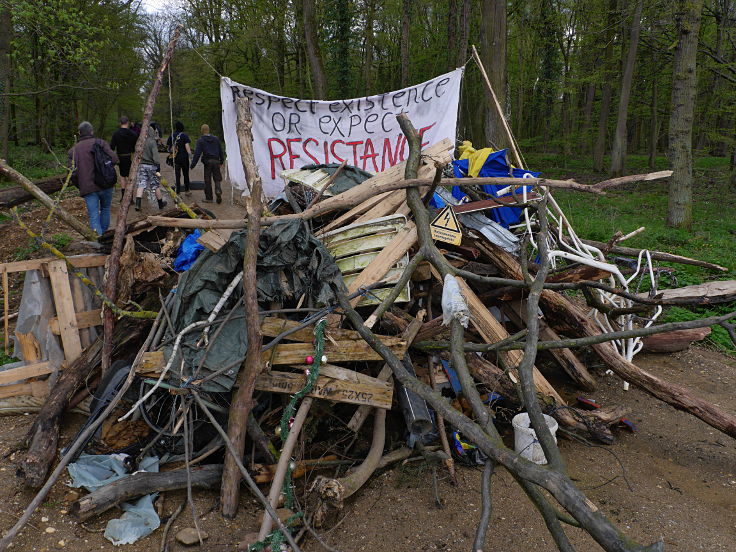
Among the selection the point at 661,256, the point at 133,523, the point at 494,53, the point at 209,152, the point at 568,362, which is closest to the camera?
the point at 133,523

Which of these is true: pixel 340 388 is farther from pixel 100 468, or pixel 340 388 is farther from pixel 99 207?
pixel 99 207

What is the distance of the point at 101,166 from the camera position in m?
6.94

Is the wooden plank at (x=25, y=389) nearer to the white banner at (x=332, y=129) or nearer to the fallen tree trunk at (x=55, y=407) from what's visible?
the fallen tree trunk at (x=55, y=407)

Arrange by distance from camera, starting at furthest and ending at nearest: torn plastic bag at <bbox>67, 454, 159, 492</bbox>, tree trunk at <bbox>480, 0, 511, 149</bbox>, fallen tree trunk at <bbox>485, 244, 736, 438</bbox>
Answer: tree trunk at <bbox>480, 0, 511, 149</bbox>
fallen tree trunk at <bbox>485, 244, 736, 438</bbox>
torn plastic bag at <bbox>67, 454, 159, 492</bbox>

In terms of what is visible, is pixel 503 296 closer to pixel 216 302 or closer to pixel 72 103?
pixel 216 302

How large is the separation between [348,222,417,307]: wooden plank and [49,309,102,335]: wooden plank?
2.32 m

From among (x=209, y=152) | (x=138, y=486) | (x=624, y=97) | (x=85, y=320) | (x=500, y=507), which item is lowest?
(x=500, y=507)

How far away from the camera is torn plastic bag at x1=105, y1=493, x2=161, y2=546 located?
327 cm

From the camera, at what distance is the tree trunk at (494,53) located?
8.69 m

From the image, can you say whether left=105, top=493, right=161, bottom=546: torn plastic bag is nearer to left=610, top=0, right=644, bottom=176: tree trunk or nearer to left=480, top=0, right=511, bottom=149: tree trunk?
left=480, top=0, right=511, bottom=149: tree trunk

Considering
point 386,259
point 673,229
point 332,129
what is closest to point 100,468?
point 386,259

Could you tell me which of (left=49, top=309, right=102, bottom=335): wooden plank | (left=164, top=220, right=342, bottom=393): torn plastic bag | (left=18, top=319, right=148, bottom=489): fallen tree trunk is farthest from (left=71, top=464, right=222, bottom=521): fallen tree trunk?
(left=49, top=309, right=102, bottom=335): wooden plank

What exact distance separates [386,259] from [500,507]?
2.04m

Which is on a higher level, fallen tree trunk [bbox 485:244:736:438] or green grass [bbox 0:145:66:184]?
green grass [bbox 0:145:66:184]
